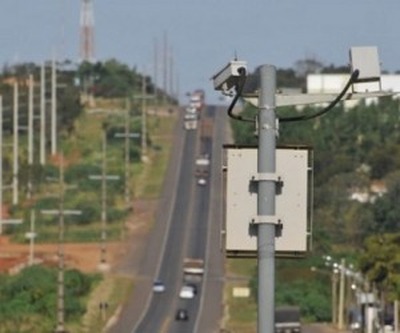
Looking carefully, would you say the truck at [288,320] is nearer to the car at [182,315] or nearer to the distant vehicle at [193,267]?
the car at [182,315]

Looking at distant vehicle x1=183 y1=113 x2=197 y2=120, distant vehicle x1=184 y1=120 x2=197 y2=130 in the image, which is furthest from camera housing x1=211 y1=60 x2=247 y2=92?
distant vehicle x1=183 y1=113 x2=197 y2=120

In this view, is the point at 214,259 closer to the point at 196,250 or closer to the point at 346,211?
the point at 196,250

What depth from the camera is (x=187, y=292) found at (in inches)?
4028

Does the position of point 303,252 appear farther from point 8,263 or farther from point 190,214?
point 190,214

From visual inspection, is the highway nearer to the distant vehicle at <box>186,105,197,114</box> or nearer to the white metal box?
the distant vehicle at <box>186,105,197,114</box>

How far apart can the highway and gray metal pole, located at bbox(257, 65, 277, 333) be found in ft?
219

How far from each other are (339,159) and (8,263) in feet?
109

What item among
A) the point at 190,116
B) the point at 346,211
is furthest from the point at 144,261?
the point at 190,116

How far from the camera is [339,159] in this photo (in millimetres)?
139875

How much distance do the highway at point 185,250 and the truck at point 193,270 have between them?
0.48m

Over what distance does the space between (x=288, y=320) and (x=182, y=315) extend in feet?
48.9

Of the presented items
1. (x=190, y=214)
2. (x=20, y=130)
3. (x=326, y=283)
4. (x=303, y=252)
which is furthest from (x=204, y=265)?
(x=303, y=252)

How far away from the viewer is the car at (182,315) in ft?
298

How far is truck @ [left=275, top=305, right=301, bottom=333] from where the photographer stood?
75.4 m
